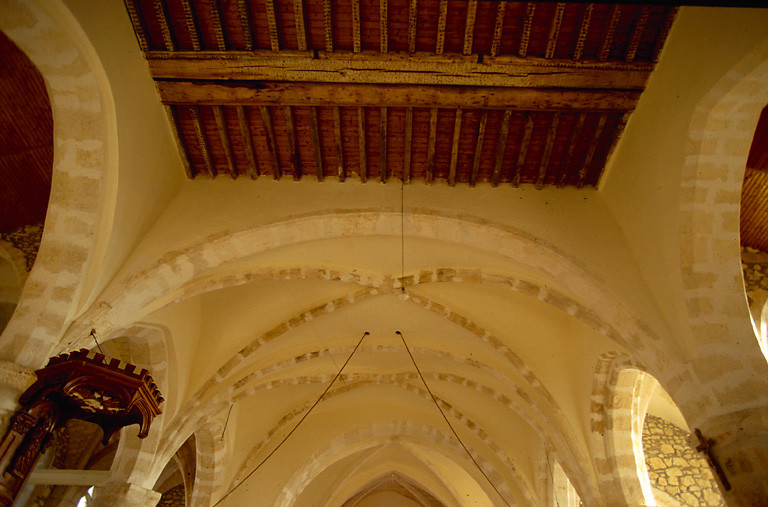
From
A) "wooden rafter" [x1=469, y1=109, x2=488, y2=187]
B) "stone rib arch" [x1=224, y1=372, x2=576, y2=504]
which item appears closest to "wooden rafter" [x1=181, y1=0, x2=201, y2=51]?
"wooden rafter" [x1=469, y1=109, x2=488, y2=187]

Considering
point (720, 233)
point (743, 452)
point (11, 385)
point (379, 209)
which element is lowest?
point (743, 452)

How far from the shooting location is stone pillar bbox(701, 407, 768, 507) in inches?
146

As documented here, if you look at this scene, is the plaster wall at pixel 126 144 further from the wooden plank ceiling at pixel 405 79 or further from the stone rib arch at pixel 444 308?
the stone rib arch at pixel 444 308

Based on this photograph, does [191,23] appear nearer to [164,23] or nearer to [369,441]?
[164,23]

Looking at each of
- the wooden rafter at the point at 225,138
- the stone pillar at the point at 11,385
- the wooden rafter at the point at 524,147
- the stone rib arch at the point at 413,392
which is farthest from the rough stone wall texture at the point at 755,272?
the stone pillar at the point at 11,385

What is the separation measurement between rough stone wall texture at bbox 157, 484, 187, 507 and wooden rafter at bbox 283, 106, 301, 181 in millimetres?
8791

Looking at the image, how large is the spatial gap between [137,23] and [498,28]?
134 inches

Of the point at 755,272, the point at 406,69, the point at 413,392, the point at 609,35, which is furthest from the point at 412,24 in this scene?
the point at 413,392

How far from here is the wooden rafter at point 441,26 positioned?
4547mm

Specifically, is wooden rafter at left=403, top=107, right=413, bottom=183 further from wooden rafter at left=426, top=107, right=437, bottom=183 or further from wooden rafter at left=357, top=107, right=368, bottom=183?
wooden rafter at left=357, top=107, right=368, bottom=183

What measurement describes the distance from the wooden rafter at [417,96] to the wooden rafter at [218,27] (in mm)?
379

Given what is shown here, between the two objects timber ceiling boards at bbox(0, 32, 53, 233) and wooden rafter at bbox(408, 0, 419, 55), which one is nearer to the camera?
wooden rafter at bbox(408, 0, 419, 55)

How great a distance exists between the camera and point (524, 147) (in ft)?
18.5

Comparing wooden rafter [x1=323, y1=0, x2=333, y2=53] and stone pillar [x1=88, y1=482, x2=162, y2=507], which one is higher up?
wooden rafter [x1=323, y1=0, x2=333, y2=53]
